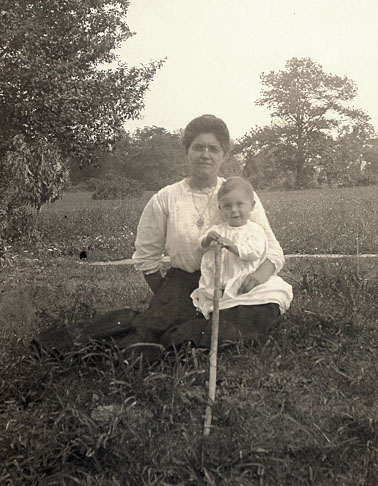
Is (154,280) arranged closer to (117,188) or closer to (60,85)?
(117,188)

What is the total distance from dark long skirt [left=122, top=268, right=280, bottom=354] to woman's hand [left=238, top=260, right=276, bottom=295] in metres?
0.09

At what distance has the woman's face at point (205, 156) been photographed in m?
2.46

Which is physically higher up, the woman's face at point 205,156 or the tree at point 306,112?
the tree at point 306,112

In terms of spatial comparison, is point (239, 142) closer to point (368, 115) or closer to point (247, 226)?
point (247, 226)

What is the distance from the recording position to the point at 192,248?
2.57 meters

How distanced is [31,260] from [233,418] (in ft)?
5.87

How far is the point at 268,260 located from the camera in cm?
257

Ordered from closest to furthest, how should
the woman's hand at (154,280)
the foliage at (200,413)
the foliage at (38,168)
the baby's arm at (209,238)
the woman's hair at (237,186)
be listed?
the foliage at (200,413) → the baby's arm at (209,238) → the woman's hair at (237,186) → the woman's hand at (154,280) → the foliage at (38,168)

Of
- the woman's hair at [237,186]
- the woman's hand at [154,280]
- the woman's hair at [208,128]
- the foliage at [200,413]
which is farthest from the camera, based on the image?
the woman's hand at [154,280]

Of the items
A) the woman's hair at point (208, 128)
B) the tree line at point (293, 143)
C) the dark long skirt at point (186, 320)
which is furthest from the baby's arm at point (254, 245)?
the woman's hair at point (208, 128)

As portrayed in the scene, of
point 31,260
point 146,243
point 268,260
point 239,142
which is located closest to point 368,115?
point 239,142

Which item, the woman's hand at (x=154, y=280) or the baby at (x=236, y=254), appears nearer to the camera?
the baby at (x=236, y=254)

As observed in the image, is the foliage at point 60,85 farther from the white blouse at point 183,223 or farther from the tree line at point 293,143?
the white blouse at point 183,223

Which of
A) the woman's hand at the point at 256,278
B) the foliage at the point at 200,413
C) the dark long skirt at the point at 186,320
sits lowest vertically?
the foliage at the point at 200,413
